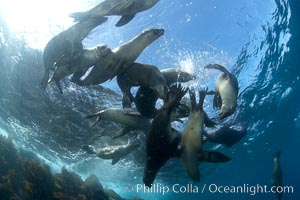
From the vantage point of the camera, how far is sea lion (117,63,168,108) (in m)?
5.07

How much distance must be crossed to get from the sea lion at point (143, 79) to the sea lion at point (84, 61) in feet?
1.88

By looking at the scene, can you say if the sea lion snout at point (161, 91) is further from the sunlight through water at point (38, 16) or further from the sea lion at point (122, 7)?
the sunlight through water at point (38, 16)

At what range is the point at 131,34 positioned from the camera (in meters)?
9.15

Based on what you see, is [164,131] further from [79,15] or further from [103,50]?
[79,15]

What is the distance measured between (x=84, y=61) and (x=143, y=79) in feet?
4.09

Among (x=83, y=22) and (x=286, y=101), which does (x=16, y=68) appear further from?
(x=286, y=101)

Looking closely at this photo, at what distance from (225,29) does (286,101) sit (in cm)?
1311

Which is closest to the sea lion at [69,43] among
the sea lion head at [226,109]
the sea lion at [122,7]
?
the sea lion at [122,7]

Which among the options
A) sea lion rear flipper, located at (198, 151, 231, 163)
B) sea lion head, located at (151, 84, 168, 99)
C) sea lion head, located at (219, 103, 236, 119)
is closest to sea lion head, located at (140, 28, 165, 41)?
sea lion head, located at (151, 84, 168, 99)

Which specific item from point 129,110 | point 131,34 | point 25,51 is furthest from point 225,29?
point 25,51

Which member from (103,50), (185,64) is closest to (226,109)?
(103,50)

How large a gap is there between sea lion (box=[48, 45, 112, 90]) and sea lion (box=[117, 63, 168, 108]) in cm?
57

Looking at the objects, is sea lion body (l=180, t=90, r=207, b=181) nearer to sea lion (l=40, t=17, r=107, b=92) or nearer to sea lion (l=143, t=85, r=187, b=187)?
sea lion (l=143, t=85, r=187, b=187)

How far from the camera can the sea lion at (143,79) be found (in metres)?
5.07
